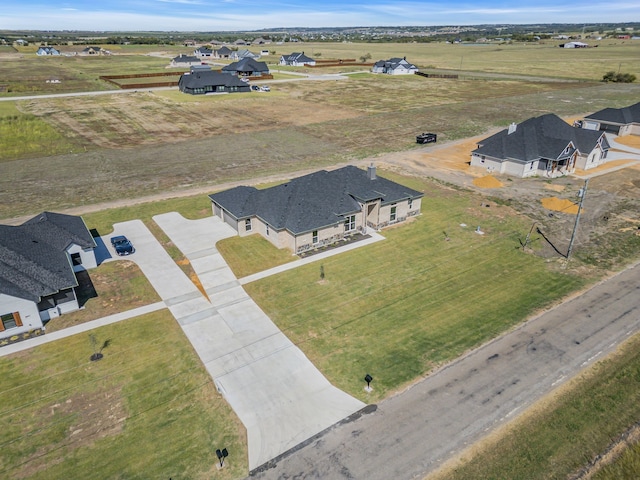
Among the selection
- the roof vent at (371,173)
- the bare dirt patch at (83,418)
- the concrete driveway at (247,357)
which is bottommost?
the bare dirt patch at (83,418)

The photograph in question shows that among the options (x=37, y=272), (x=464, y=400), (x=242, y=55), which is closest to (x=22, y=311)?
(x=37, y=272)

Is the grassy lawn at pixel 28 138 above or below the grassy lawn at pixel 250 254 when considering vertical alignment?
above

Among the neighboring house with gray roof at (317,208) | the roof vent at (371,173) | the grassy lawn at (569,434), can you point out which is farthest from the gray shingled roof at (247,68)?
the grassy lawn at (569,434)

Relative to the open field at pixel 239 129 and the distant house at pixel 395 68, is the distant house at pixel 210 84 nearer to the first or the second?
the open field at pixel 239 129

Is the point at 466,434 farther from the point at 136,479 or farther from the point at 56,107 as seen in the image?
the point at 56,107

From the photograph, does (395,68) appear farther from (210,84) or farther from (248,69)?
(210,84)

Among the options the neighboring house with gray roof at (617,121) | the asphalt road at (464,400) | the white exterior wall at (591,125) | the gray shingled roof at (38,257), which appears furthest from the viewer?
the white exterior wall at (591,125)

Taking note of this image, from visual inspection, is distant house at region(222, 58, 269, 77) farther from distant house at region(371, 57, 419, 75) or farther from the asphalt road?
the asphalt road

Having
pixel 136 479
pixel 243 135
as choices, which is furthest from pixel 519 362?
pixel 243 135
